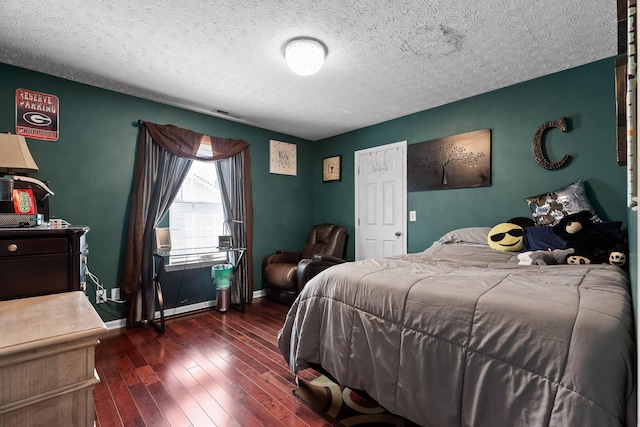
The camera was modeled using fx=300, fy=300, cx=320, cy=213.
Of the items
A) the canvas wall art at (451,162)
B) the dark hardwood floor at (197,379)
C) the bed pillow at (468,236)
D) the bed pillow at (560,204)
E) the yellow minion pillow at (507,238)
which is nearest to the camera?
the dark hardwood floor at (197,379)

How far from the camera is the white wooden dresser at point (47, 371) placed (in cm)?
78

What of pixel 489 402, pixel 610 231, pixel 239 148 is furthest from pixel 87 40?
pixel 610 231

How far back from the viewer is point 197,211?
3867 millimetres

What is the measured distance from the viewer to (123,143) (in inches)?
126

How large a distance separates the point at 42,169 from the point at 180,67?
1.59 metres

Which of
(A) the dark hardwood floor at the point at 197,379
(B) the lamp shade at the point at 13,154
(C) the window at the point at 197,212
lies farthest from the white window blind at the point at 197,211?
(B) the lamp shade at the point at 13,154

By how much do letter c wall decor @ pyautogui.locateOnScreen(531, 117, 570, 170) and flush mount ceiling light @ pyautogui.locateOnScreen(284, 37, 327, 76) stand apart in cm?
220

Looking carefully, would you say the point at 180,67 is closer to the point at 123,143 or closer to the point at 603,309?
the point at 123,143

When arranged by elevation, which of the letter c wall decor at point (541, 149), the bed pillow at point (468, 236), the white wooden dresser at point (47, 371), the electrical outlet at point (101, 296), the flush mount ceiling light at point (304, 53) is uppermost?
the flush mount ceiling light at point (304, 53)

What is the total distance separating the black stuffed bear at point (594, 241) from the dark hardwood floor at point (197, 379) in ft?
6.62

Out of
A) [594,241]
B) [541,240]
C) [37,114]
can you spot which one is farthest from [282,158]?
[594,241]

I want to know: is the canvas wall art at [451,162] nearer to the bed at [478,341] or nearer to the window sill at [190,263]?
the bed at [478,341]

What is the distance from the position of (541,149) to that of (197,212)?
388 centimetres

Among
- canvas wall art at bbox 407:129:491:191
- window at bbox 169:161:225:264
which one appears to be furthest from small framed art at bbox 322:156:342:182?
window at bbox 169:161:225:264
